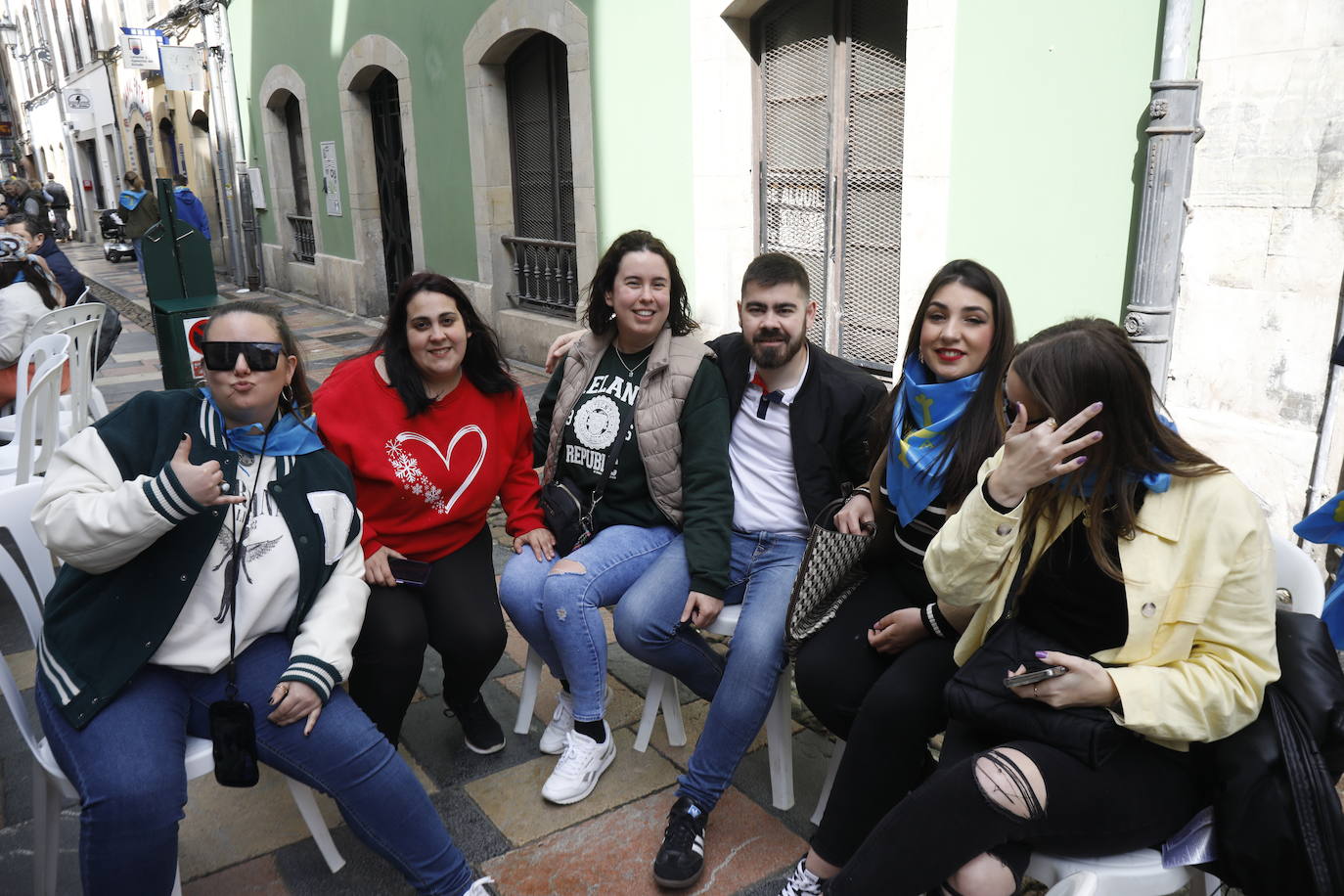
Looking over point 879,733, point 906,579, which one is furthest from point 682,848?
point 906,579

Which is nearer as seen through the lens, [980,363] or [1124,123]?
[980,363]

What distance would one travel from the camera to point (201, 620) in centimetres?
211

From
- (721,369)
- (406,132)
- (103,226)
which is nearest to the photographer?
(721,369)

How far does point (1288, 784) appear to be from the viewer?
160 centimetres

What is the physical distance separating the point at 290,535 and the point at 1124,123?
3596 mm

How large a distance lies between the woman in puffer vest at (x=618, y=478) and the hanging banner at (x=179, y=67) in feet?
34.9

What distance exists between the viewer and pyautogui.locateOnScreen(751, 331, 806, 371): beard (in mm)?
2650

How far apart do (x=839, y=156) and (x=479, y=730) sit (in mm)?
4028

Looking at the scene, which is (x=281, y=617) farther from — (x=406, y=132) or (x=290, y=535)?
(x=406, y=132)

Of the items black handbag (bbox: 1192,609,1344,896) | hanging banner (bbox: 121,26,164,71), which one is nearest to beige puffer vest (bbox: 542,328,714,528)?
black handbag (bbox: 1192,609,1344,896)

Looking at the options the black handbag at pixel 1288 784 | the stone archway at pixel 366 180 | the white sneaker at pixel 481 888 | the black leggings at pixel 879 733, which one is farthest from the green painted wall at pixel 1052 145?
the stone archway at pixel 366 180

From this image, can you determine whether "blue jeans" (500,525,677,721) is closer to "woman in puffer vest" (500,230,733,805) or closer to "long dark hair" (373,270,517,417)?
Answer: "woman in puffer vest" (500,230,733,805)

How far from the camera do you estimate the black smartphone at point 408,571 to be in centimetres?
265

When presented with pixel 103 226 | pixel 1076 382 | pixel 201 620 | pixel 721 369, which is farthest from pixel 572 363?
pixel 103 226
